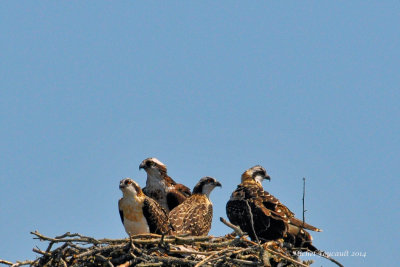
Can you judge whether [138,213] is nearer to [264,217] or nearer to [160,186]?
[264,217]

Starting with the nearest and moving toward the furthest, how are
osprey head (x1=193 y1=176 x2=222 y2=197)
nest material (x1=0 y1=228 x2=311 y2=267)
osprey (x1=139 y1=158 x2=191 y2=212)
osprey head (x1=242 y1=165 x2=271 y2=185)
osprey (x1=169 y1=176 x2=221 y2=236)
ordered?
1. nest material (x1=0 y1=228 x2=311 y2=267)
2. osprey (x1=169 y1=176 x2=221 y2=236)
3. osprey head (x1=193 y1=176 x2=222 y2=197)
4. osprey head (x1=242 y1=165 x2=271 y2=185)
5. osprey (x1=139 y1=158 x2=191 y2=212)

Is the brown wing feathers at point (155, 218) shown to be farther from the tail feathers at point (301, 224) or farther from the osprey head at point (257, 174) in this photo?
the osprey head at point (257, 174)

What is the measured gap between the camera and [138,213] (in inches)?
504

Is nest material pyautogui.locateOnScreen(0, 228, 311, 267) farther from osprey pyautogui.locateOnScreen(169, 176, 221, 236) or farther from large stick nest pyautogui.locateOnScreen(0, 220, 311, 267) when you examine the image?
osprey pyautogui.locateOnScreen(169, 176, 221, 236)

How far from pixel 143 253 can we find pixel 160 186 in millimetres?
4891

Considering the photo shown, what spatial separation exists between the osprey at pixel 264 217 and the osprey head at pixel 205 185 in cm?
84

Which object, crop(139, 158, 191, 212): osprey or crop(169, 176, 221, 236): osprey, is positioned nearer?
crop(169, 176, 221, 236): osprey

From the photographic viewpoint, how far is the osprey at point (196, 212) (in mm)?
13562

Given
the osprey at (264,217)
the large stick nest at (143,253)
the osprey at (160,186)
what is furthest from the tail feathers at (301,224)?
the osprey at (160,186)

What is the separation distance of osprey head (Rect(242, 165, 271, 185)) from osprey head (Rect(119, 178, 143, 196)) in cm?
272

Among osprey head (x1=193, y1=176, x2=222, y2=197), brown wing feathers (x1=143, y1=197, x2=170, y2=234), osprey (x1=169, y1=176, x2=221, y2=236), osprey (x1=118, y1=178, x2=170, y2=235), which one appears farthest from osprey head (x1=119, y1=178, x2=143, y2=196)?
osprey head (x1=193, y1=176, x2=222, y2=197)

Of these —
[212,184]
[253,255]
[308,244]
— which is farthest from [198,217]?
[253,255]

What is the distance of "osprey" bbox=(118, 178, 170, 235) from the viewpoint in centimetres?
1273

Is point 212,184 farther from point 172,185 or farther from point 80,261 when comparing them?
point 80,261
